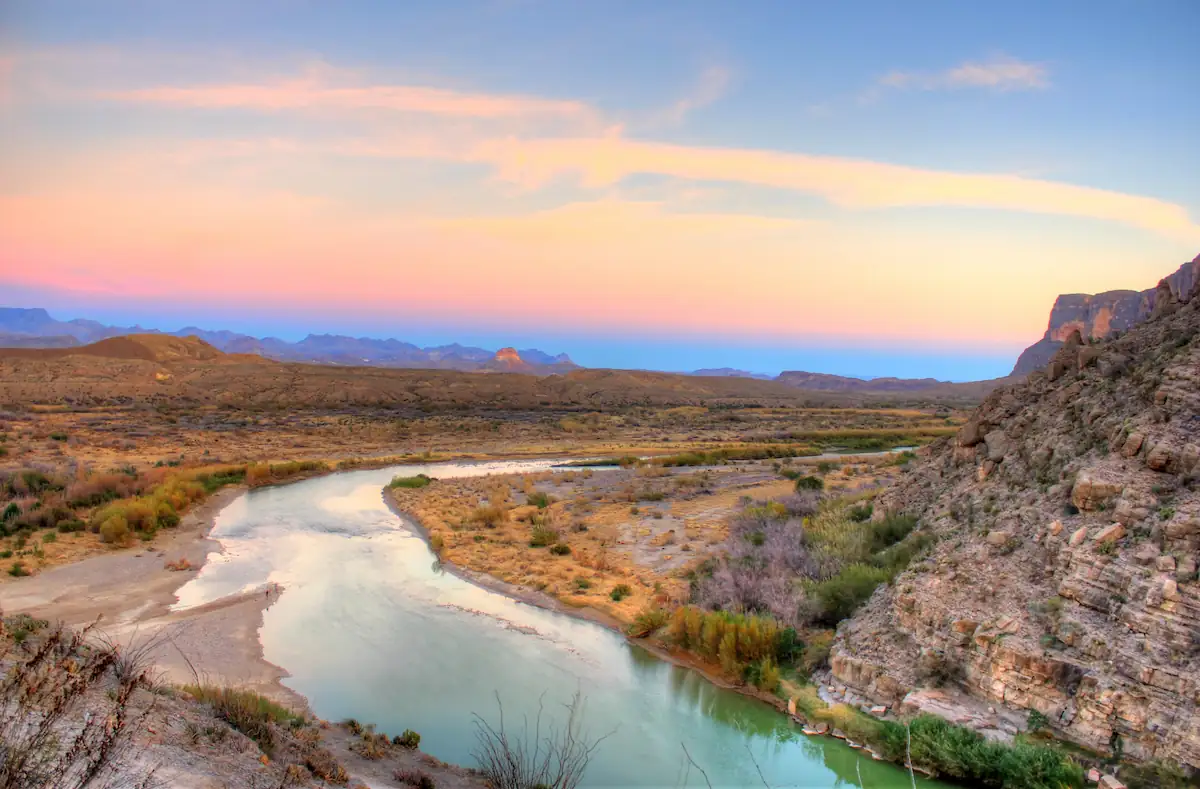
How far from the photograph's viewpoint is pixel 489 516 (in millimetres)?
22797

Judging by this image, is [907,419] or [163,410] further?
[907,419]

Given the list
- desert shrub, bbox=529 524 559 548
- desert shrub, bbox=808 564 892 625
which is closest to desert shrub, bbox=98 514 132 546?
desert shrub, bbox=529 524 559 548

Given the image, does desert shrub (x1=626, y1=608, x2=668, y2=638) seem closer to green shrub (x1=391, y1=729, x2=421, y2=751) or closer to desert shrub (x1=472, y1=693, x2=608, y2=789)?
desert shrub (x1=472, y1=693, x2=608, y2=789)

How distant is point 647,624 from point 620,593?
2017 mm

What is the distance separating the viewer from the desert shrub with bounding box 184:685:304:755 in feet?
25.7

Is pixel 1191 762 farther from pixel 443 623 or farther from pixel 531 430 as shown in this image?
pixel 531 430

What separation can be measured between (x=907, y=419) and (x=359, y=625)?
65.9 m

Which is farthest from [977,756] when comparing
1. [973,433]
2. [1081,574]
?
[973,433]

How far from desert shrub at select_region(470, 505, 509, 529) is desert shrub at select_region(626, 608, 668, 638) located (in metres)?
9.53

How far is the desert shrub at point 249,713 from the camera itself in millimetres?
7844

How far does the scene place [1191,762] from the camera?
681cm

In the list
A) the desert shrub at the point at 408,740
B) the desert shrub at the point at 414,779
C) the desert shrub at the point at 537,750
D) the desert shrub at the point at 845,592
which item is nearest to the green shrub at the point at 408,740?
the desert shrub at the point at 408,740

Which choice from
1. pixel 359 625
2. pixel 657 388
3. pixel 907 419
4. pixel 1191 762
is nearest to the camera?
pixel 1191 762

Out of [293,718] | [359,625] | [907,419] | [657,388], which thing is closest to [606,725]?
[293,718]
